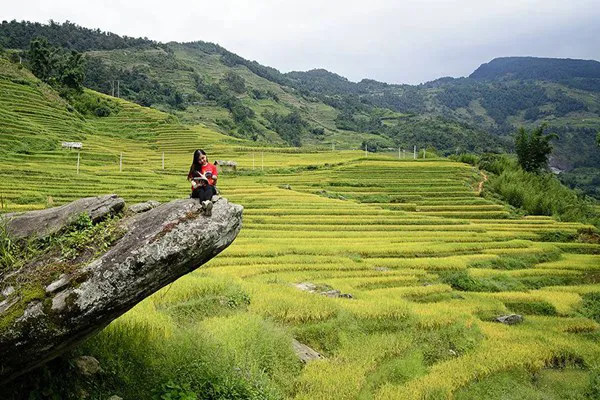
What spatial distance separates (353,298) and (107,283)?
1114cm

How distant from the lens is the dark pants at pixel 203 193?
6980 mm

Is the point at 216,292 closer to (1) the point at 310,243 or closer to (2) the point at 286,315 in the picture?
(2) the point at 286,315

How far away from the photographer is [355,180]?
172 ft

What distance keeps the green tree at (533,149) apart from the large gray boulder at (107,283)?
63075 mm

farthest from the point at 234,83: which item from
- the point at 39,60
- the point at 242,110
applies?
the point at 39,60

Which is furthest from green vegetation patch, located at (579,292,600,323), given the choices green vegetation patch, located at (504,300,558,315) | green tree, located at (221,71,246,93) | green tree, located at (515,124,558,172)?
green tree, located at (221,71,246,93)

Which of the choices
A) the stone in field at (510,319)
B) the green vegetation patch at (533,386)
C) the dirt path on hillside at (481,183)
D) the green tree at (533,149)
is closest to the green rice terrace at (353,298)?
the green vegetation patch at (533,386)

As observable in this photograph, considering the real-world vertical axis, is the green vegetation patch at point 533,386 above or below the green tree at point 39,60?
below

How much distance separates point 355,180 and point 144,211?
46.1 meters

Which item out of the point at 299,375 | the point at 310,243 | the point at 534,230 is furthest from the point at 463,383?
the point at 534,230

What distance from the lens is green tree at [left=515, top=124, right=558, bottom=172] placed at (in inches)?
2349

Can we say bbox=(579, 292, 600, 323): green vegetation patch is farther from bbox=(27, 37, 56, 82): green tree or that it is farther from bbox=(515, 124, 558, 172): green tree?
bbox=(27, 37, 56, 82): green tree

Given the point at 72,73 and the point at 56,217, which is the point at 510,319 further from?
the point at 72,73

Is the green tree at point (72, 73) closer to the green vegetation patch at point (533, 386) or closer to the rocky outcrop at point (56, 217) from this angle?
the rocky outcrop at point (56, 217)
